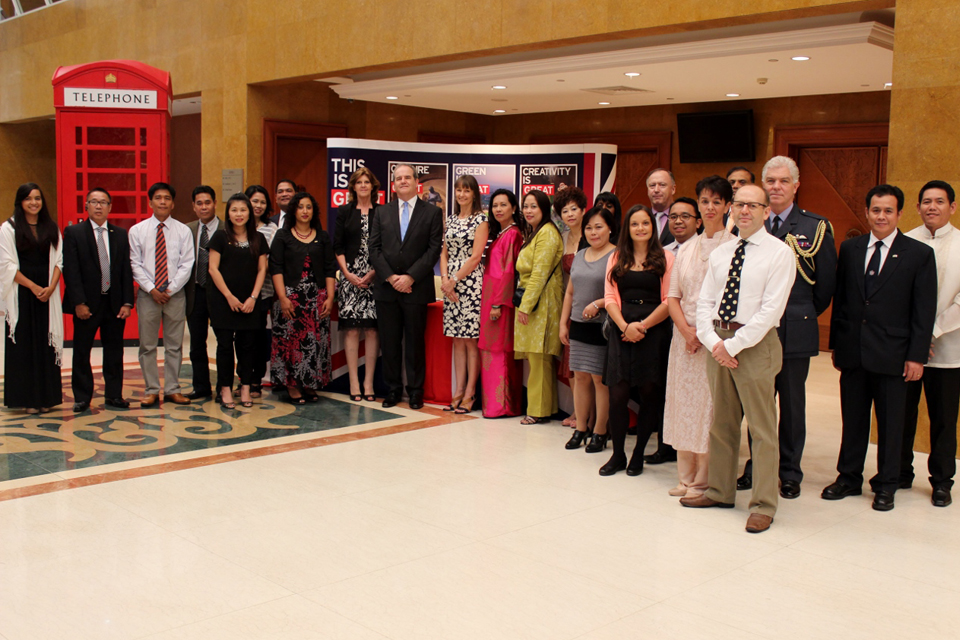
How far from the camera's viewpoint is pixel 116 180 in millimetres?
9078

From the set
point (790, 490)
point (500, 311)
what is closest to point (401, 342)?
point (500, 311)

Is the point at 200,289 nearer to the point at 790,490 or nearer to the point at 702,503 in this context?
the point at 702,503

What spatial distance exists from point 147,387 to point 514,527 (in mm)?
3497

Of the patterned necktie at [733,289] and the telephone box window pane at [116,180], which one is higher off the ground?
the telephone box window pane at [116,180]

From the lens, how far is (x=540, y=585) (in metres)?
3.36

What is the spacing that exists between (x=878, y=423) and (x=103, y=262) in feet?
16.1

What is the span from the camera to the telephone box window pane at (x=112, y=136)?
898 cm

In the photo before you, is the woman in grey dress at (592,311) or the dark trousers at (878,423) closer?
the dark trousers at (878,423)

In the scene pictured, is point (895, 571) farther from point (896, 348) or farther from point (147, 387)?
point (147, 387)

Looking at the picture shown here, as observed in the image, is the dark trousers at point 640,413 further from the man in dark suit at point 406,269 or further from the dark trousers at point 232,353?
the dark trousers at point 232,353

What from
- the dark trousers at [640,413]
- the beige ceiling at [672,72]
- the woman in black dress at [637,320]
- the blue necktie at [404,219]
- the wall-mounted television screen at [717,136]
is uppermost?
the beige ceiling at [672,72]

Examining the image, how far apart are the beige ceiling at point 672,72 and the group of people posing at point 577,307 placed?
2013 mm

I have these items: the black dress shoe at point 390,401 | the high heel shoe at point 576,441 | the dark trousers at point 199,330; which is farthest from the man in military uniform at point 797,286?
the dark trousers at point 199,330

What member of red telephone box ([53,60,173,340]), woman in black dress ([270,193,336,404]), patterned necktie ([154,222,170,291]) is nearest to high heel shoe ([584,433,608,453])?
woman in black dress ([270,193,336,404])
